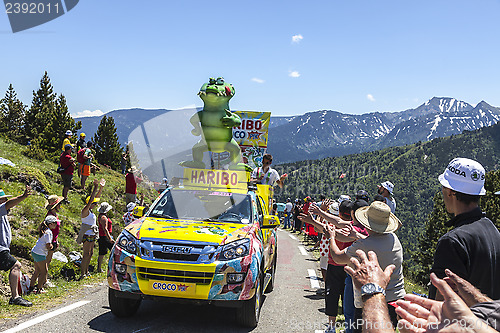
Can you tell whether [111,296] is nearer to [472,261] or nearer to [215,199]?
[215,199]

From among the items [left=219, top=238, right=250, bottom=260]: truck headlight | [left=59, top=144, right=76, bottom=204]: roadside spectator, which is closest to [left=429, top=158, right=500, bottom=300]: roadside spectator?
[left=219, top=238, right=250, bottom=260]: truck headlight

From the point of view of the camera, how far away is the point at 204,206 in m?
7.25

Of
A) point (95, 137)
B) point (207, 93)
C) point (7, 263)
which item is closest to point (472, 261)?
point (7, 263)

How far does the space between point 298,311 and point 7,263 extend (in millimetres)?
4819

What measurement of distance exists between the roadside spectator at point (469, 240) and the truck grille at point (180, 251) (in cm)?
310

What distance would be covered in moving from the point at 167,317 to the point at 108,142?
43924mm

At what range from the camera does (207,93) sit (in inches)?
395

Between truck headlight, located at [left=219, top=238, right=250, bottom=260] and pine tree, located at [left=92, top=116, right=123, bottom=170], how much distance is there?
42.5m

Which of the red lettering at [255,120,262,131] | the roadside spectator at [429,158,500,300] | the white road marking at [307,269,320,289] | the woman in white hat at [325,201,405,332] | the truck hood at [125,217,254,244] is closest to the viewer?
the roadside spectator at [429,158,500,300]

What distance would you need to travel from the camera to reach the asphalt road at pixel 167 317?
572 cm

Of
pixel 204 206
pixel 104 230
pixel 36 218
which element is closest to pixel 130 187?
pixel 36 218

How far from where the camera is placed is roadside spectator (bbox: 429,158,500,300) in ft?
10.1

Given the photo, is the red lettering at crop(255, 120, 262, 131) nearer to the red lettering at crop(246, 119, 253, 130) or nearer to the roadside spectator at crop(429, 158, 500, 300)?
the red lettering at crop(246, 119, 253, 130)

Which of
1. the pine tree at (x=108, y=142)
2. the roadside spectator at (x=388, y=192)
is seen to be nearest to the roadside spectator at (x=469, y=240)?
the roadside spectator at (x=388, y=192)
